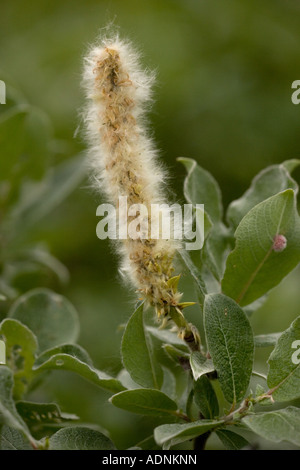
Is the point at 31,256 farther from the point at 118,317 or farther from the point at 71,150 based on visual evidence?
the point at 71,150

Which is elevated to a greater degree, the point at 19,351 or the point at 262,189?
the point at 262,189

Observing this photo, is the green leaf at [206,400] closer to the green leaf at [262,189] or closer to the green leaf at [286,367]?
the green leaf at [286,367]

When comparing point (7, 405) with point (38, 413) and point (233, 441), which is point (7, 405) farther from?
point (233, 441)

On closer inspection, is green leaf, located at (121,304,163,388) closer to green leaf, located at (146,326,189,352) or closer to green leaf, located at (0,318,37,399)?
green leaf, located at (146,326,189,352)

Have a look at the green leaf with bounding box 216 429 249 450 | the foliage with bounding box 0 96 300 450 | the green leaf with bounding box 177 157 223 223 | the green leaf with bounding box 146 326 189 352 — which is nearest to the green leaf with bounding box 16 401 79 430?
the foliage with bounding box 0 96 300 450

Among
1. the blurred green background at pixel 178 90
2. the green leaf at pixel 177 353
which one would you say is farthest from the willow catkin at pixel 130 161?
the blurred green background at pixel 178 90

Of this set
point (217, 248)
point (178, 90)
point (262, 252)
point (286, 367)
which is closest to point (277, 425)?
point (286, 367)
